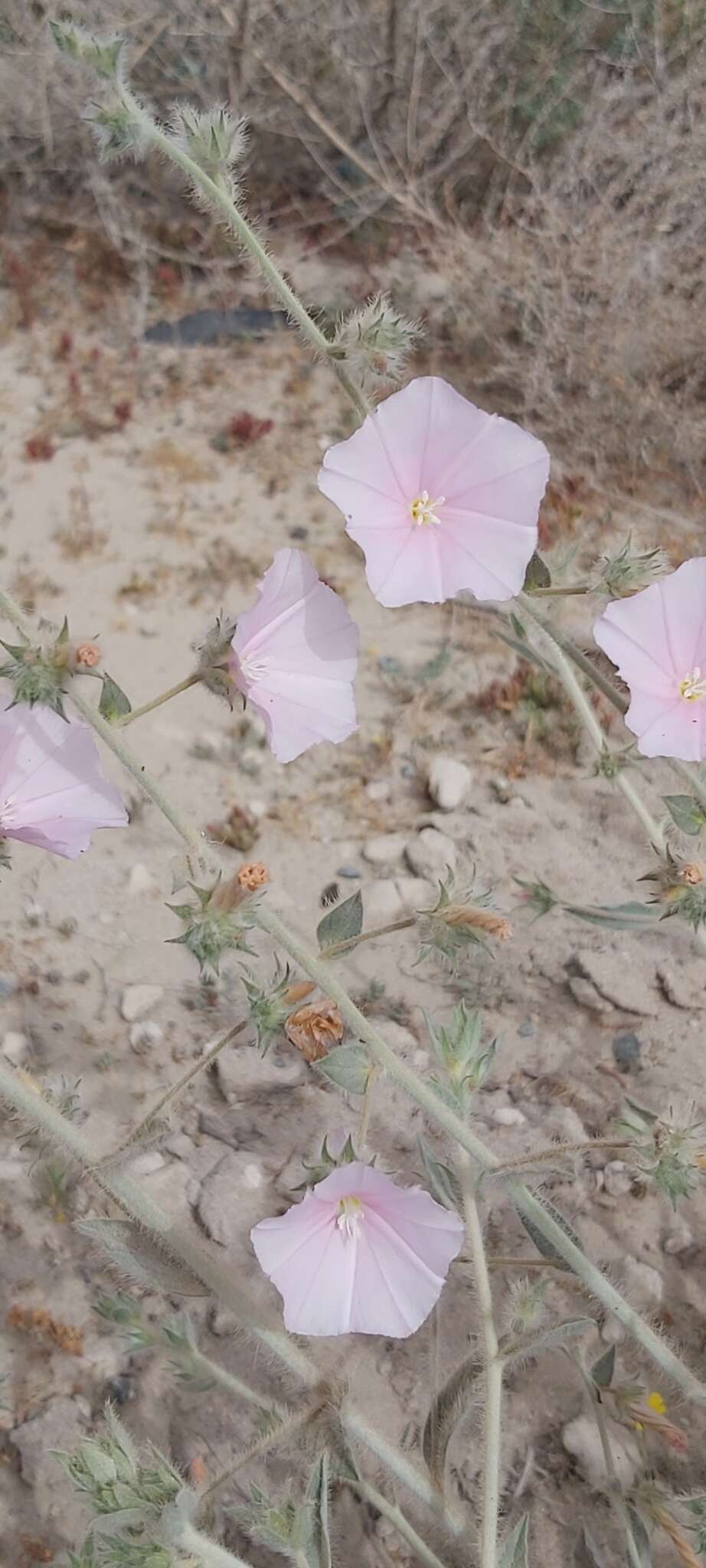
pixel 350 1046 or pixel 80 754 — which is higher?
pixel 80 754

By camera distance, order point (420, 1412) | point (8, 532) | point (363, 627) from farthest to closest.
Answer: point (8, 532) < point (363, 627) < point (420, 1412)

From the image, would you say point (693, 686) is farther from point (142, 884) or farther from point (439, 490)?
point (142, 884)

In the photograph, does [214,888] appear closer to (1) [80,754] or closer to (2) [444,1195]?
(1) [80,754]

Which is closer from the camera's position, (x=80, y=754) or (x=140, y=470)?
(x=80, y=754)

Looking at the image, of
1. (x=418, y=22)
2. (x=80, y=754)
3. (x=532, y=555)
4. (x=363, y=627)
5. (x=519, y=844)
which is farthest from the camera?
(x=418, y=22)

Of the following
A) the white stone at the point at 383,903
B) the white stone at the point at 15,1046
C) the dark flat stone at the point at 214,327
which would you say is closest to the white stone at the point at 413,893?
the white stone at the point at 383,903

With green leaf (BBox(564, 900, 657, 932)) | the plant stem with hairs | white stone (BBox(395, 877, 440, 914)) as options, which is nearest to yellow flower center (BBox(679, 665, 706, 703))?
green leaf (BBox(564, 900, 657, 932))

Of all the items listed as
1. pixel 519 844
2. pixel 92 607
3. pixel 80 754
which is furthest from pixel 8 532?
pixel 80 754
